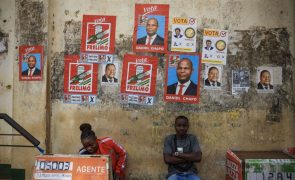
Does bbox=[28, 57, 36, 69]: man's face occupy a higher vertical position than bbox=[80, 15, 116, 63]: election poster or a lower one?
lower

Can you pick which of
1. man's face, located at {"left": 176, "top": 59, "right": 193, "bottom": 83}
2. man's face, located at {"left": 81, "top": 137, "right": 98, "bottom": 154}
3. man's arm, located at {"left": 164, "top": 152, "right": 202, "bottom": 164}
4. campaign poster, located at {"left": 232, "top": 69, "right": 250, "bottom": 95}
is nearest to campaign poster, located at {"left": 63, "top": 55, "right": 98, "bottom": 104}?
man's face, located at {"left": 81, "top": 137, "right": 98, "bottom": 154}

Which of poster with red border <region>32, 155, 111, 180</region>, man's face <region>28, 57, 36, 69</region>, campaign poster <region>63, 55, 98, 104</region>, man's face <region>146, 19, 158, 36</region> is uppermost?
man's face <region>146, 19, 158, 36</region>

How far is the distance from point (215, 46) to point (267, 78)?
0.81m

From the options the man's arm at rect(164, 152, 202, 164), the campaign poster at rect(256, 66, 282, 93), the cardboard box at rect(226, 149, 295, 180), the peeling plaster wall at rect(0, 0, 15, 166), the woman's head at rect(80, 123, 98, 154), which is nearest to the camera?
the woman's head at rect(80, 123, 98, 154)

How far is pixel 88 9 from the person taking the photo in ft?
17.8

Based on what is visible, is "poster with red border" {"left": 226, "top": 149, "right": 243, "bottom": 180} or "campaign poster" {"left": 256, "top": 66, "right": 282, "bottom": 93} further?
"campaign poster" {"left": 256, "top": 66, "right": 282, "bottom": 93}

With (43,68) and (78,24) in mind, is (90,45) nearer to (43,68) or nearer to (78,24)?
(78,24)

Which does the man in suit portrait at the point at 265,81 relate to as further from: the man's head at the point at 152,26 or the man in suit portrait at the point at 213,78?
the man's head at the point at 152,26

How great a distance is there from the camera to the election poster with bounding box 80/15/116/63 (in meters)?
5.40

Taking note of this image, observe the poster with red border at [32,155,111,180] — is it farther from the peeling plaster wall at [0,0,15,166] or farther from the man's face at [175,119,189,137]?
the peeling plaster wall at [0,0,15,166]

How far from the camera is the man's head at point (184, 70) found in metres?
5.34

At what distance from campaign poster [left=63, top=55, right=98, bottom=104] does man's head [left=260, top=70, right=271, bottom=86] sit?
2237mm

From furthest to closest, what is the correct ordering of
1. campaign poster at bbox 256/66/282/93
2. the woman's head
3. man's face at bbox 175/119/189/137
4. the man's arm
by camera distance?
1. campaign poster at bbox 256/66/282/93
2. man's face at bbox 175/119/189/137
3. the man's arm
4. the woman's head

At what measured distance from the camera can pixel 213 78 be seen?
17.5ft
